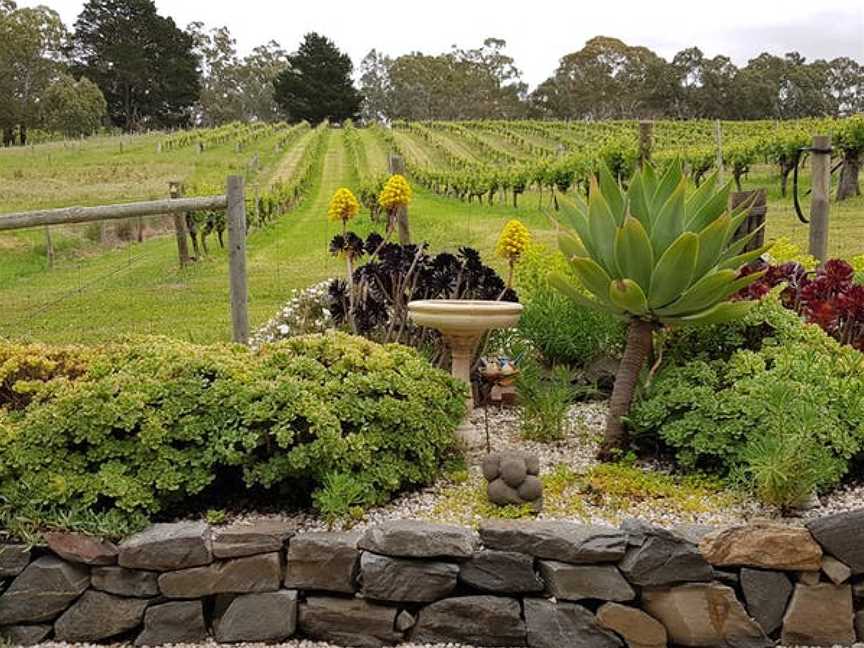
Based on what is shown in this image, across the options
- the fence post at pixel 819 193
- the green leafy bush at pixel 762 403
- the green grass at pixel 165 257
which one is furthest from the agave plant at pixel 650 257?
the green grass at pixel 165 257

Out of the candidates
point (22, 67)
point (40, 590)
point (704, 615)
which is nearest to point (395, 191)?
point (40, 590)

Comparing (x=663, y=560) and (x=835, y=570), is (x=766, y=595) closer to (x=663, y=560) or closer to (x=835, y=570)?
(x=835, y=570)

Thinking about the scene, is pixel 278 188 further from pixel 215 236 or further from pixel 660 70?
pixel 660 70

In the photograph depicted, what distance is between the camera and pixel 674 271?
3.72 meters

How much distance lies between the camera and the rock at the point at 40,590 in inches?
131

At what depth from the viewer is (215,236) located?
20703 millimetres

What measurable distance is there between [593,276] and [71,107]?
57.0m

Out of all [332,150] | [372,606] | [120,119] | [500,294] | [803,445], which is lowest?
[372,606]

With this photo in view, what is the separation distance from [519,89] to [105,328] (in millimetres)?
74539

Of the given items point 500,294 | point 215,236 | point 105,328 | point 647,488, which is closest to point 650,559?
point 647,488

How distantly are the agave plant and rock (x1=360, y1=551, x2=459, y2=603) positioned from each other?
1.30 metres

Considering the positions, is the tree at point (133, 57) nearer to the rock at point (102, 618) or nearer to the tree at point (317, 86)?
the tree at point (317, 86)

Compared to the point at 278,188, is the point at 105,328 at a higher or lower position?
lower

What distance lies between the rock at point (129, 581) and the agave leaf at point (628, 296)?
2333 millimetres
